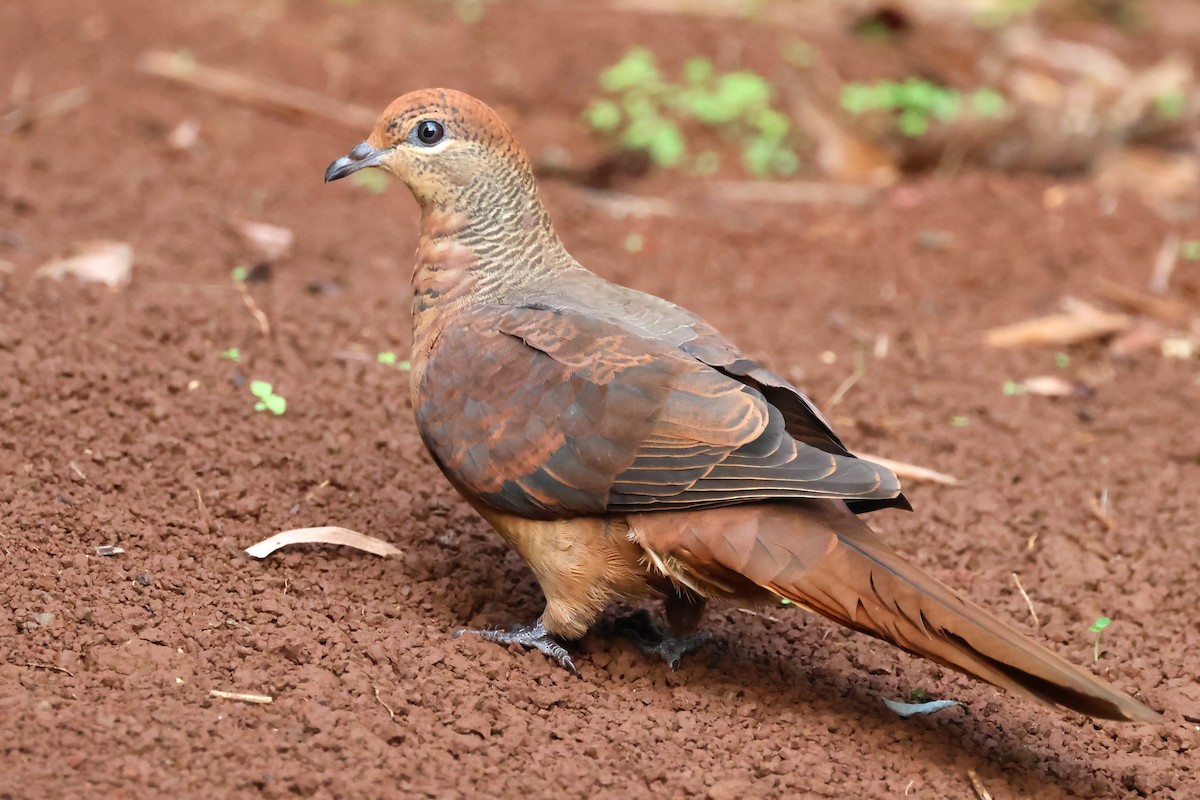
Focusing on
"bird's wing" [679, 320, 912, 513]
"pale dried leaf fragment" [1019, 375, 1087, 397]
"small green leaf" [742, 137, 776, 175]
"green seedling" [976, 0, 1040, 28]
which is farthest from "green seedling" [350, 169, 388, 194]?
"green seedling" [976, 0, 1040, 28]

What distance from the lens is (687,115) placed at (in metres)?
8.50

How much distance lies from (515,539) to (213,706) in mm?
996

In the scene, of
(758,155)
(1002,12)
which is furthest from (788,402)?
(1002,12)

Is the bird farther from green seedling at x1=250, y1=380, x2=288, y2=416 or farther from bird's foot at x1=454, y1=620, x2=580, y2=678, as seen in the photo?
green seedling at x1=250, y1=380, x2=288, y2=416

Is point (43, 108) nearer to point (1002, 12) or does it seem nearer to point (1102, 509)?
point (1102, 509)

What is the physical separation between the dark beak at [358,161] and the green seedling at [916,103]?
5.18 m

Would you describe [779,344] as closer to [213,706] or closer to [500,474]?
[500,474]

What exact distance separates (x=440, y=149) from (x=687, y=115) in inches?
185

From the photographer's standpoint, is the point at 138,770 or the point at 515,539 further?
the point at 515,539

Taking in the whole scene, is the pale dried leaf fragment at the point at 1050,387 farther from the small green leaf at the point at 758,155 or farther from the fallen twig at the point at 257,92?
the fallen twig at the point at 257,92

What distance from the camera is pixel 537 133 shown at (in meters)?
8.20

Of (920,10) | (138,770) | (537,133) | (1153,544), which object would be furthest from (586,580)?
(920,10)

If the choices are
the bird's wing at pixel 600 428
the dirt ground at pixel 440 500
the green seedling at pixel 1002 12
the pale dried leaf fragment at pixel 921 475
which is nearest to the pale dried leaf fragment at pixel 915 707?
the dirt ground at pixel 440 500

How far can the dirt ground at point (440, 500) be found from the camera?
3230 millimetres
